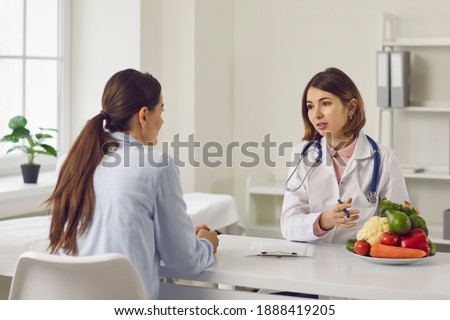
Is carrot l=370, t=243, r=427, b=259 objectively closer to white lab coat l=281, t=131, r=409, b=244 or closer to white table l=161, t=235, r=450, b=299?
white table l=161, t=235, r=450, b=299

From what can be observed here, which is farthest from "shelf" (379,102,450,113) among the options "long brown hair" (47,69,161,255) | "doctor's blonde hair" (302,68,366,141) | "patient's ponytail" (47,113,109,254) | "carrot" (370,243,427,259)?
"patient's ponytail" (47,113,109,254)

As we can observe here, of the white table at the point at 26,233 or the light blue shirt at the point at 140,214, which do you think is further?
the white table at the point at 26,233

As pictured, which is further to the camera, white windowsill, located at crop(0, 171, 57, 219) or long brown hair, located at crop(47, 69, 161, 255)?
white windowsill, located at crop(0, 171, 57, 219)

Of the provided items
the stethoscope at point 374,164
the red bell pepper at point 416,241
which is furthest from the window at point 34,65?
the red bell pepper at point 416,241

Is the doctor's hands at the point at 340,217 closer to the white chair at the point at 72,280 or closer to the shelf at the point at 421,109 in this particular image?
the white chair at the point at 72,280

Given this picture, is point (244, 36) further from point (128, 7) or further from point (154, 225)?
point (154, 225)

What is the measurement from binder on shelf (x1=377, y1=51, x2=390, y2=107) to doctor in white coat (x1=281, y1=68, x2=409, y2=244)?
1605 millimetres

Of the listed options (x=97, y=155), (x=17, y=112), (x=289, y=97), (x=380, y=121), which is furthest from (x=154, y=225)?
(x=289, y=97)

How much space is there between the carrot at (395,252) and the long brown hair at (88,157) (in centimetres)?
77

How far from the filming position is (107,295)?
72.0 inches

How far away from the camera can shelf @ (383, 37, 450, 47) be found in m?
4.06

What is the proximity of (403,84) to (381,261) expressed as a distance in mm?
2189

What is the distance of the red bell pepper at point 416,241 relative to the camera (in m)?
2.13
